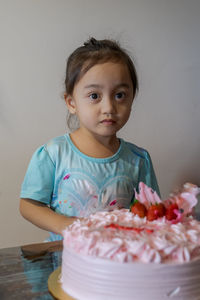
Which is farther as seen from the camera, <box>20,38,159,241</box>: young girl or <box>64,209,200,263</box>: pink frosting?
<box>20,38,159,241</box>: young girl

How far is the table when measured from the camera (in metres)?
0.86

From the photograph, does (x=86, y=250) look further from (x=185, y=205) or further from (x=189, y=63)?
(x=189, y=63)

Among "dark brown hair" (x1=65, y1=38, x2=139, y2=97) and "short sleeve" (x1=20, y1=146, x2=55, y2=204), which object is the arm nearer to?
"short sleeve" (x1=20, y1=146, x2=55, y2=204)

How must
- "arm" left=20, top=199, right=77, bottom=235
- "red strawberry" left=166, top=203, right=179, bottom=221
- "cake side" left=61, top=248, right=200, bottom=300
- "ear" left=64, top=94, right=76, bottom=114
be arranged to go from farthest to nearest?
1. "ear" left=64, top=94, right=76, bottom=114
2. "arm" left=20, top=199, right=77, bottom=235
3. "red strawberry" left=166, top=203, right=179, bottom=221
4. "cake side" left=61, top=248, right=200, bottom=300

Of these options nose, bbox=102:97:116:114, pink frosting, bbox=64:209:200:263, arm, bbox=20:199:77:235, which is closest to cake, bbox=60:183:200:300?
pink frosting, bbox=64:209:200:263

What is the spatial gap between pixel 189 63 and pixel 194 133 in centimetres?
46

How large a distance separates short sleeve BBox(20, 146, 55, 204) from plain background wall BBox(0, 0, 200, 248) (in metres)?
0.83

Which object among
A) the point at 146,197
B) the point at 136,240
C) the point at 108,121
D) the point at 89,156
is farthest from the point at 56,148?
the point at 136,240

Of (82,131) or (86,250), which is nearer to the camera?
(86,250)

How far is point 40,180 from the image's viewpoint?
144cm

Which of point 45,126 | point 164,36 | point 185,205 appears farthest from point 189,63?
point 185,205

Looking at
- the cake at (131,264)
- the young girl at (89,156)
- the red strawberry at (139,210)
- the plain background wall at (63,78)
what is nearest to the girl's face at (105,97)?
the young girl at (89,156)

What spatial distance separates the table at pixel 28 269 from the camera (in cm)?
86

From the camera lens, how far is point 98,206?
1.46 m
